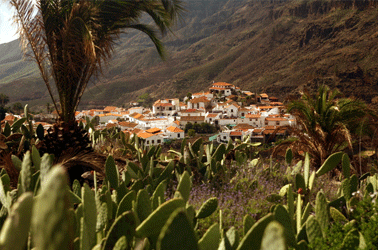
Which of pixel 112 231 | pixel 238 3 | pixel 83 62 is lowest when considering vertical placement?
pixel 112 231

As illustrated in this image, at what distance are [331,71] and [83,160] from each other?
5699 cm

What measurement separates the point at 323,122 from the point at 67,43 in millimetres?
3649

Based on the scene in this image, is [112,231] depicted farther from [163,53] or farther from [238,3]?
[238,3]

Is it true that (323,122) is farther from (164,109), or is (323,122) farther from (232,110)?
(164,109)

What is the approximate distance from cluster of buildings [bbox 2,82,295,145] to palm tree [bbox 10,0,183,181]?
21.4m

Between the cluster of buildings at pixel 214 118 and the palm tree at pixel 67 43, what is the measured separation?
70.2 ft

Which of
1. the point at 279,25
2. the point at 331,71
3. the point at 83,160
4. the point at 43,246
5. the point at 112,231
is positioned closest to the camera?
the point at 43,246

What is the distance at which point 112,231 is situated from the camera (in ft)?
3.57

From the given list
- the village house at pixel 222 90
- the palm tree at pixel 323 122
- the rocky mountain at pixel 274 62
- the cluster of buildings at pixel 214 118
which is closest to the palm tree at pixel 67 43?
the palm tree at pixel 323 122

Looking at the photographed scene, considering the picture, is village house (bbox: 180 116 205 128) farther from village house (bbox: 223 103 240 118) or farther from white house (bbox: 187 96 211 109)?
white house (bbox: 187 96 211 109)

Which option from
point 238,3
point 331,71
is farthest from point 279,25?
point 238,3

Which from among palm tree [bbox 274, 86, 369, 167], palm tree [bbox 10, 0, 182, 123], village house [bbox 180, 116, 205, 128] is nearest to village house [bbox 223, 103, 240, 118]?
village house [bbox 180, 116, 205, 128]

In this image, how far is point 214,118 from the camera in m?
43.1

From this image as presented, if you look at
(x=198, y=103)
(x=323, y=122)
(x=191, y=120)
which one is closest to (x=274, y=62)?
(x=198, y=103)
